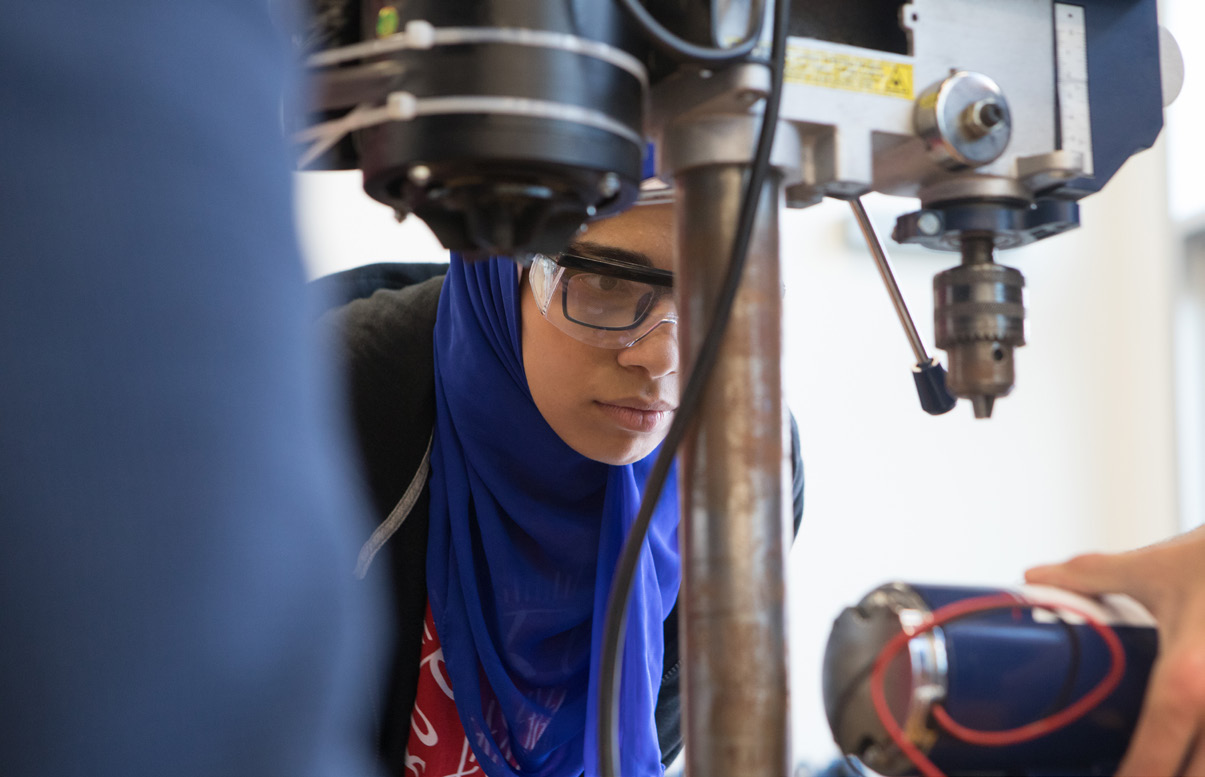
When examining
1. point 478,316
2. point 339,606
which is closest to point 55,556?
point 339,606

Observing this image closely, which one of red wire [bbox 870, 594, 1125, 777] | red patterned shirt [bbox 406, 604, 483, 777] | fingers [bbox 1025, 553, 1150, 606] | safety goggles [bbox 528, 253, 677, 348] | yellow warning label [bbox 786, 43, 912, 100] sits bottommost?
red patterned shirt [bbox 406, 604, 483, 777]

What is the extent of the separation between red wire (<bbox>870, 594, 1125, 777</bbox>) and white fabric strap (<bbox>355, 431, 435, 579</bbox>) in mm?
896

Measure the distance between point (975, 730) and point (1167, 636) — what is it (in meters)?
0.11

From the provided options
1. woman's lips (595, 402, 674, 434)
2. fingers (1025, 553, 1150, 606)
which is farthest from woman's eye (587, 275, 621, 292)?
fingers (1025, 553, 1150, 606)

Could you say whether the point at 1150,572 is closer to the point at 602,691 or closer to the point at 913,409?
the point at 602,691

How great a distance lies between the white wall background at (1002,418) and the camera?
9.96ft

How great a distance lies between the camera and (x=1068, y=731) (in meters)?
0.50

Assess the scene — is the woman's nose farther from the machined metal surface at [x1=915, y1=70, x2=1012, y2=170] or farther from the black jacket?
the machined metal surface at [x1=915, y1=70, x2=1012, y2=170]

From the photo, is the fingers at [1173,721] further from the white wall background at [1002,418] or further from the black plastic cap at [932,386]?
the white wall background at [1002,418]

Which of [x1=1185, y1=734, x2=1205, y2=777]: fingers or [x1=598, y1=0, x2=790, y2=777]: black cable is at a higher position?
[x1=598, y1=0, x2=790, y2=777]: black cable

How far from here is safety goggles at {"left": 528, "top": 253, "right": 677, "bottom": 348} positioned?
101 cm

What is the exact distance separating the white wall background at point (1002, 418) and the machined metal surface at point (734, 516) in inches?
92.9

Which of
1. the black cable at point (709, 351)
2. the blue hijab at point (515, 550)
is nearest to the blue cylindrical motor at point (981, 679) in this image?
the black cable at point (709, 351)

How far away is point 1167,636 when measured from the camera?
51cm
